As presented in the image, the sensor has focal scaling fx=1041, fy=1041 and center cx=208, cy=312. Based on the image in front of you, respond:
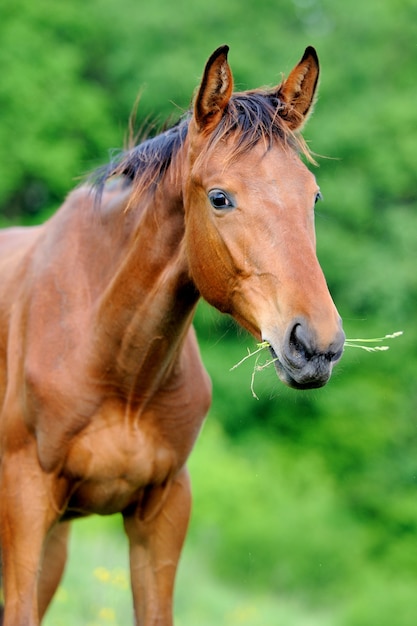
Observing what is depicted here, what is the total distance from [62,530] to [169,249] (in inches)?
96.4

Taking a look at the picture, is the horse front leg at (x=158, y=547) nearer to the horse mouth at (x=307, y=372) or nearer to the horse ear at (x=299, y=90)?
the horse mouth at (x=307, y=372)

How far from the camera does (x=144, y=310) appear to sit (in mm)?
4402

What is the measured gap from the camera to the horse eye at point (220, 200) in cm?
376

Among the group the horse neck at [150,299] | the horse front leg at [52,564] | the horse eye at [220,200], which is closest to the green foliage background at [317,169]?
the horse front leg at [52,564]

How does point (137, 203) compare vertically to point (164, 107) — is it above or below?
above

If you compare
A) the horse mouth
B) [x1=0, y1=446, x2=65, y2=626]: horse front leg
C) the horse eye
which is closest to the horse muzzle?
the horse mouth

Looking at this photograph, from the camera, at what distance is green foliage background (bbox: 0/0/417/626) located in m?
19.2

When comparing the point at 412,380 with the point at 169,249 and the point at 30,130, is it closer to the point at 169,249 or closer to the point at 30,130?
the point at 30,130

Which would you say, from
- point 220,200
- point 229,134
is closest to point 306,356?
point 220,200

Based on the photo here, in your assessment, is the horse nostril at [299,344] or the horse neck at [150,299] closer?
the horse nostril at [299,344]

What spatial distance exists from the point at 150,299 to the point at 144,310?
60 mm

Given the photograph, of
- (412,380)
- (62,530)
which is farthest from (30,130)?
(62,530)

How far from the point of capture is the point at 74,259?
15.4 feet

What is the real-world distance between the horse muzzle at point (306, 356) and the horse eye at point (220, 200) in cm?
58
